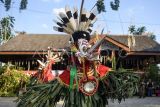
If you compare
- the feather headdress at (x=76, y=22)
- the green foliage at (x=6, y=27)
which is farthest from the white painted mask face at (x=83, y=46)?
the green foliage at (x=6, y=27)

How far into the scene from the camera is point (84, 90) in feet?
23.9

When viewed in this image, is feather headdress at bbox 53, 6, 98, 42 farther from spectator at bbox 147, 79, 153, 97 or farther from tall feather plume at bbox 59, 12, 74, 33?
spectator at bbox 147, 79, 153, 97

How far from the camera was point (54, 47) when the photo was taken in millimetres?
28094

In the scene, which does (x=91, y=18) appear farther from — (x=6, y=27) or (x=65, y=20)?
(x=6, y=27)

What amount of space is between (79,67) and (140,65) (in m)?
22.0

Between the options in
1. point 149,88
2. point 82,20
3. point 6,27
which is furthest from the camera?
point 6,27

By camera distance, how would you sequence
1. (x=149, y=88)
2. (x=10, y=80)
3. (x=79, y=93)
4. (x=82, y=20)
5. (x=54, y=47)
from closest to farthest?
1. (x=79, y=93)
2. (x=82, y=20)
3. (x=10, y=80)
4. (x=149, y=88)
5. (x=54, y=47)

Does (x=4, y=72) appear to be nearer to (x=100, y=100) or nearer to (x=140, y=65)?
(x=140, y=65)

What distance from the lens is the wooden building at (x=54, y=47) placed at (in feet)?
90.2

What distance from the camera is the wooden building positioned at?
90.2 feet

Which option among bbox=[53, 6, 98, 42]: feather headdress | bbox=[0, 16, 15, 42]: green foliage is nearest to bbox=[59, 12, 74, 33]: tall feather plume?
bbox=[53, 6, 98, 42]: feather headdress

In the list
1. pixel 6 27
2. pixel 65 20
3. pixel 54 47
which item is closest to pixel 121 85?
pixel 65 20

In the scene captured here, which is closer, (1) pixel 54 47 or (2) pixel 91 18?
(2) pixel 91 18

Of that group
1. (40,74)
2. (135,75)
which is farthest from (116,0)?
(135,75)
